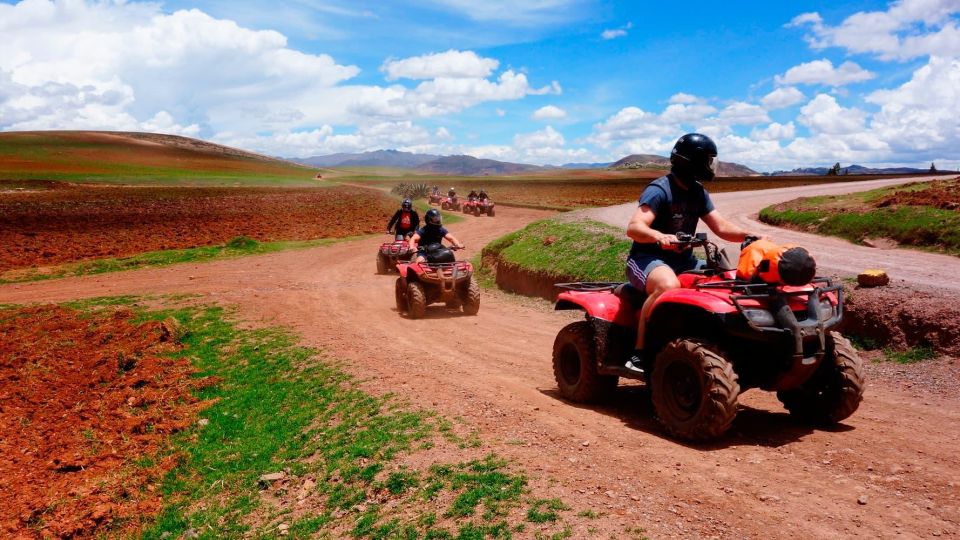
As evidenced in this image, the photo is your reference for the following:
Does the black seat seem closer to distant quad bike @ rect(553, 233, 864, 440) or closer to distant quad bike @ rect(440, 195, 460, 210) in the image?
distant quad bike @ rect(553, 233, 864, 440)

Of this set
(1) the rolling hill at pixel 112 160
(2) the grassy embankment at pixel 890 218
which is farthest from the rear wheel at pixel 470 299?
(1) the rolling hill at pixel 112 160

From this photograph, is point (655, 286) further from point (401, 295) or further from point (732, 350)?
point (401, 295)

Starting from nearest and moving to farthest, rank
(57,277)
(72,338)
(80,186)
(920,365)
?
1. (920,365)
2. (72,338)
3. (57,277)
4. (80,186)

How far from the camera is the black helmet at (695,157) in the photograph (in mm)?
6051

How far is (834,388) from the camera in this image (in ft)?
18.7

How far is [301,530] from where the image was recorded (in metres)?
5.46

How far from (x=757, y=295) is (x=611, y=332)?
1.75 meters

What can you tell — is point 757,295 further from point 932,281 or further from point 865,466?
point 932,281

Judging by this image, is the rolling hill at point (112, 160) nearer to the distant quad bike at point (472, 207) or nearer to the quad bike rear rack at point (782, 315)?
the distant quad bike at point (472, 207)

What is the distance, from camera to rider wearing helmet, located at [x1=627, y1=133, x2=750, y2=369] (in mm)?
5973

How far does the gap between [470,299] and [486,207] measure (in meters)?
31.7

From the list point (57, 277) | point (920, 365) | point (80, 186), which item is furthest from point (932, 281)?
point (80, 186)

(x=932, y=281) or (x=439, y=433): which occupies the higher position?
(x=932, y=281)

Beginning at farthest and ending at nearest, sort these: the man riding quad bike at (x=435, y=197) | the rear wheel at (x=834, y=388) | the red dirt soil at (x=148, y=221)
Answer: the man riding quad bike at (x=435, y=197), the red dirt soil at (x=148, y=221), the rear wheel at (x=834, y=388)
